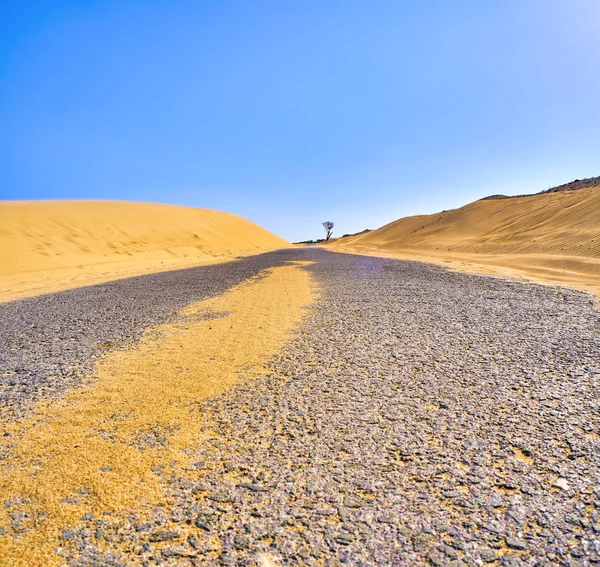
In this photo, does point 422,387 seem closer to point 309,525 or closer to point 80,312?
point 309,525

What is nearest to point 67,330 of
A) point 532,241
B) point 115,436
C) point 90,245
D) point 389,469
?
point 115,436

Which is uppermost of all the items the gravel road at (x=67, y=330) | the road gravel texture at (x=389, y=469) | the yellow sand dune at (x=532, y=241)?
the yellow sand dune at (x=532, y=241)

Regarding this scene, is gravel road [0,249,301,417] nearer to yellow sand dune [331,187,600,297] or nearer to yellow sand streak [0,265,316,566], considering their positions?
yellow sand streak [0,265,316,566]

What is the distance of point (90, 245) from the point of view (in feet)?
92.1

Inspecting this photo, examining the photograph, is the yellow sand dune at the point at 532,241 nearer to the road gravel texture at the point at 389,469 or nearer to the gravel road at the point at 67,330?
the road gravel texture at the point at 389,469

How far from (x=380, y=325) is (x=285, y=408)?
301 centimetres

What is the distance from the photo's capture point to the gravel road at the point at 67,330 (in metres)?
3.50

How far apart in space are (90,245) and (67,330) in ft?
87.9

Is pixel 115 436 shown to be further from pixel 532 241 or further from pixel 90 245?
pixel 90 245

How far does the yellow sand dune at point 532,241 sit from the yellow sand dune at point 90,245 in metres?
17.7

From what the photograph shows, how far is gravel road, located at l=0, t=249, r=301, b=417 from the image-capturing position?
3.50 meters

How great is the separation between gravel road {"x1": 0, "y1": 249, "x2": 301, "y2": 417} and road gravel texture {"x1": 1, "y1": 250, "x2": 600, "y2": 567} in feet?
6.59

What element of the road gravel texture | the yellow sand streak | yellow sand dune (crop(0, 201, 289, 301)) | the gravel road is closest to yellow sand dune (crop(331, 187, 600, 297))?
the road gravel texture

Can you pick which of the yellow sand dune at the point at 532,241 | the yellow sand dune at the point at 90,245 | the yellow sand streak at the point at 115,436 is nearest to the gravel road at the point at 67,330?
the yellow sand streak at the point at 115,436
